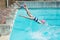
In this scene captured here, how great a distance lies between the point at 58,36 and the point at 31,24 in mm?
2769

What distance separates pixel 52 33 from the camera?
29.9 feet

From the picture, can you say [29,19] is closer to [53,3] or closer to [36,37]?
[36,37]

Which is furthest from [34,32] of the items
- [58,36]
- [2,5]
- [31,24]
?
[2,5]

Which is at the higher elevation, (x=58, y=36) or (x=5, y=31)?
(x=5, y=31)

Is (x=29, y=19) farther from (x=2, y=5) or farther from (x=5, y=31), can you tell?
(x=2, y=5)

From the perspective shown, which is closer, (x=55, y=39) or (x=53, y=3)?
(x=55, y=39)

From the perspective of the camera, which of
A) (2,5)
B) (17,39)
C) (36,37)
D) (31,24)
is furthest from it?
(2,5)

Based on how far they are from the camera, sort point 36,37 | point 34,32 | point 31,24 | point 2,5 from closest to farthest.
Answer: point 36,37 → point 34,32 → point 31,24 → point 2,5

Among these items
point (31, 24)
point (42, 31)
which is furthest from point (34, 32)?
point (31, 24)

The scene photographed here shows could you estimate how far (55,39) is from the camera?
798 cm

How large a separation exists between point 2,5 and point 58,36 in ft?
34.3

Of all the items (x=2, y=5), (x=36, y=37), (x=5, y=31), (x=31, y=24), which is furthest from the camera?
(x=2, y=5)

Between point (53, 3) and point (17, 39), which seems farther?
point (53, 3)

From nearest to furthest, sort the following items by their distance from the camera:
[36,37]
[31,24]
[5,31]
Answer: [5,31], [36,37], [31,24]
